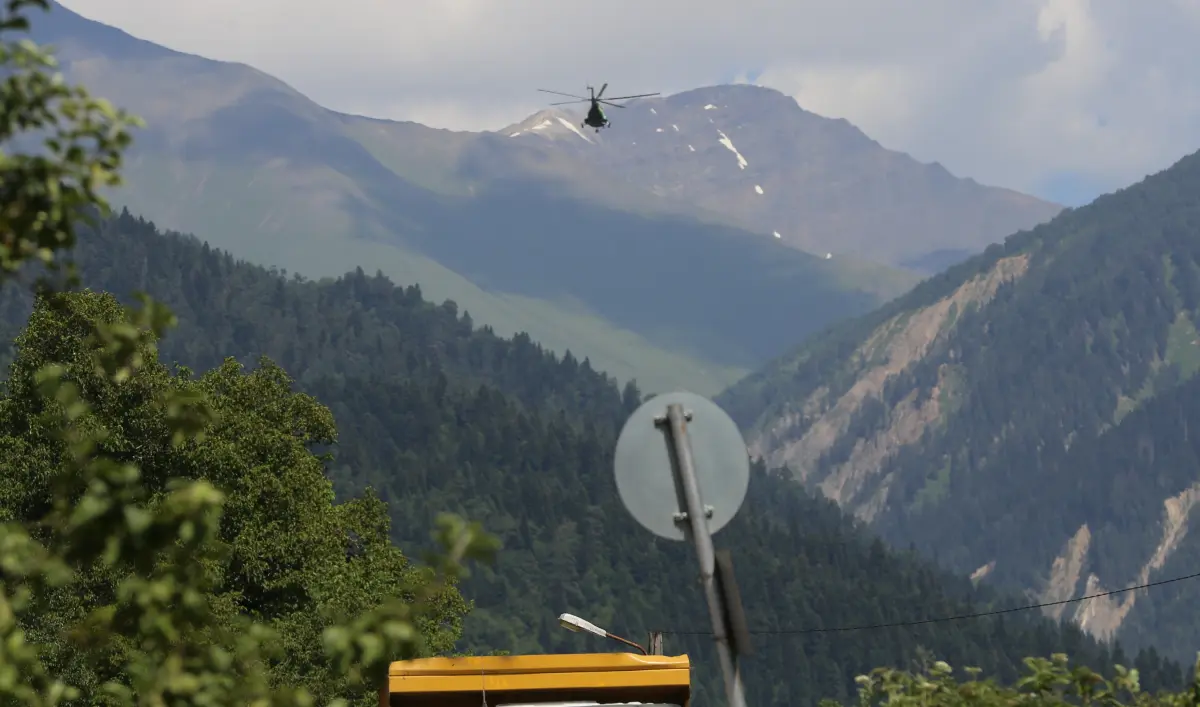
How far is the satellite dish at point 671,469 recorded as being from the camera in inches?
341

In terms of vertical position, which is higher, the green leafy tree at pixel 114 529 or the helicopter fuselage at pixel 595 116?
the helicopter fuselage at pixel 595 116

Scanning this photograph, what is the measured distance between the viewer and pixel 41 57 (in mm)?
6840

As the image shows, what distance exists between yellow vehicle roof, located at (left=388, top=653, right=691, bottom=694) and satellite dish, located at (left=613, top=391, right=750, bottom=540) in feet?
23.4

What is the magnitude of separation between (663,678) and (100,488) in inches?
398

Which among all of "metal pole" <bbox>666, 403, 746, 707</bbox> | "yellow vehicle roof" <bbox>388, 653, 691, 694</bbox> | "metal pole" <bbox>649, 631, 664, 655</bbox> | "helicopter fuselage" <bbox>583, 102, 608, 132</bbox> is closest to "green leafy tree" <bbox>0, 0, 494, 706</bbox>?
"metal pole" <bbox>666, 403, 746, 707</bbox>

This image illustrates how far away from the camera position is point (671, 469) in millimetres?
8703

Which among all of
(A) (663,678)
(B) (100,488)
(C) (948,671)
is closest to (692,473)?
(B) (100,488)

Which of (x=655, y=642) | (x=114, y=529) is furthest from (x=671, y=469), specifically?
(x=655, y=642)

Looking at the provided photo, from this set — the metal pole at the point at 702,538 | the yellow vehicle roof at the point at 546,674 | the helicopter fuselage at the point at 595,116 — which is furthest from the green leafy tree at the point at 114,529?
the helicopter fuselage at the point at 595,116

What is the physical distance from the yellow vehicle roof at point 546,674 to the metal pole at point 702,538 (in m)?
7.16

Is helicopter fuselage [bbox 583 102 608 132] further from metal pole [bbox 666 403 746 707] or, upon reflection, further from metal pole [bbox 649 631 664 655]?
metal pole [bbox 666 403 746 707]

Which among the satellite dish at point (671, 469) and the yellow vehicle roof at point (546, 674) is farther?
the yellow vehicle roof at point (546, 674)

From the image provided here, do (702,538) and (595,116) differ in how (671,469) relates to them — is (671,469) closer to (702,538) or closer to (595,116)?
(702,538)

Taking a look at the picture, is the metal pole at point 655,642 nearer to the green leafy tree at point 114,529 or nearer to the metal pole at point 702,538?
the metal pole at point 702,538
